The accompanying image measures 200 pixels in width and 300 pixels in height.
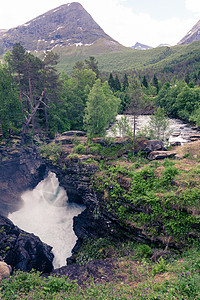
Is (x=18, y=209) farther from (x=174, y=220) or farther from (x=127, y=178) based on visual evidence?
(x=174, y=220)

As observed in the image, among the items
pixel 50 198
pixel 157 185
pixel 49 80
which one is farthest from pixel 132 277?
pixel 49 80

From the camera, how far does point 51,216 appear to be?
73.9 ft

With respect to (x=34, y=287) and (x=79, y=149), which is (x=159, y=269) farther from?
(x=79, y=149)

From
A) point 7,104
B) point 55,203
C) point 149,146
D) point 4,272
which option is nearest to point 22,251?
point 4,272

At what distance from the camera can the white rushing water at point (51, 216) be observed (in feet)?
62.4

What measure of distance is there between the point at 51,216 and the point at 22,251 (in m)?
7.19

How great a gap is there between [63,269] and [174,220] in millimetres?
8715

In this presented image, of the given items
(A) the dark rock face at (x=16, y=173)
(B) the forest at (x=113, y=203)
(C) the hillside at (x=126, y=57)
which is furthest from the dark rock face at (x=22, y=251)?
(C) the hillside at (x=126, y=57)

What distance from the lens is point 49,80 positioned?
31500mm

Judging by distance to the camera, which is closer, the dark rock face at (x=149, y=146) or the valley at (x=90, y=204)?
the valley at (x=90, y=204)

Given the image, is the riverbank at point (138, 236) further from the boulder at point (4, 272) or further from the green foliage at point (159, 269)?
the boulder at point (4, 272)

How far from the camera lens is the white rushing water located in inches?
749

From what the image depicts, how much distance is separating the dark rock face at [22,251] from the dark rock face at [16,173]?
7.30 meters

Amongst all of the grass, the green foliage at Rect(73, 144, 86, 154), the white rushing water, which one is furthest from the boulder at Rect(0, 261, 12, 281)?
the green foliage at Rect(73, 144, 86, 154)
